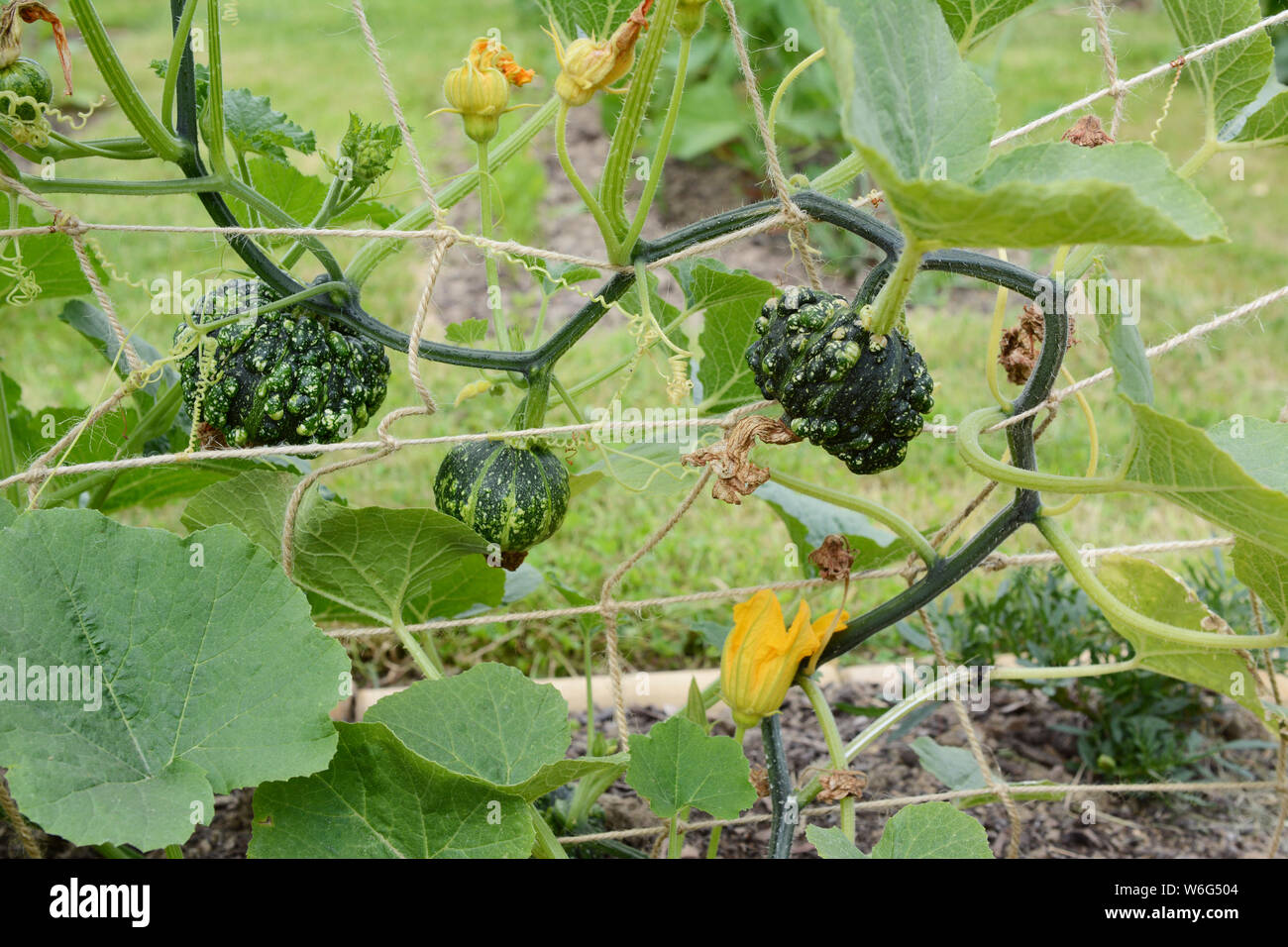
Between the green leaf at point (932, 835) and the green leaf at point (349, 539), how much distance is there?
46 centimetres

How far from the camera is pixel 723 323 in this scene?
4.12 feet

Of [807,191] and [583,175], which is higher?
[583,175]

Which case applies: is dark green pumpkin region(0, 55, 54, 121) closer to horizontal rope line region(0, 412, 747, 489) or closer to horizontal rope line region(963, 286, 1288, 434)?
horizontal rope line region(0, 412, 747, 489)

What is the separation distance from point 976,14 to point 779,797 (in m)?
0.81

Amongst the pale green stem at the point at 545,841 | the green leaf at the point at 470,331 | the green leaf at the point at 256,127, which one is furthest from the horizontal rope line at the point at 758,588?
the green leaf at the point at 256,127

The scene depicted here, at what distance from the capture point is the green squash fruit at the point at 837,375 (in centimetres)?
89

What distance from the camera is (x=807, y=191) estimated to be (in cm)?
95

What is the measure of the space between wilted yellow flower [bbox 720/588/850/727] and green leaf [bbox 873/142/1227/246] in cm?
48

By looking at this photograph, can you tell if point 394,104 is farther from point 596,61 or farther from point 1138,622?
point 1138,622

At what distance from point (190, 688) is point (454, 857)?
276mm

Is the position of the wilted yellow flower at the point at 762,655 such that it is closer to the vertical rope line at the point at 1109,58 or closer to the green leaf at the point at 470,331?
the green leaf at the point at 470,331

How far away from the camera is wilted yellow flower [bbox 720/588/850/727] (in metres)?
1.11
